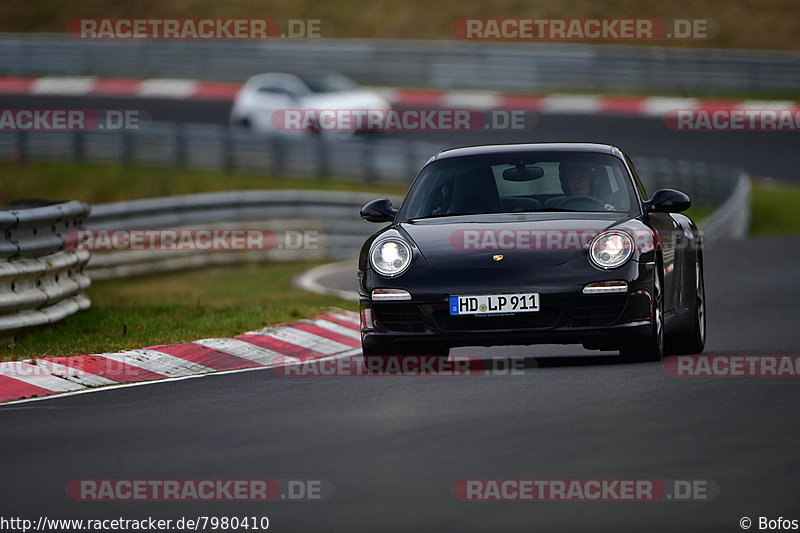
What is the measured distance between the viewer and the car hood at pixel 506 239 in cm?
955

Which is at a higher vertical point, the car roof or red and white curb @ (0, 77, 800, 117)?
red and white curb @ (0, 77, 800, 117)

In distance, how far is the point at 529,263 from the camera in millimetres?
9500

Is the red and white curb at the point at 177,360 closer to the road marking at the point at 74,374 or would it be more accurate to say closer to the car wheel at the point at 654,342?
the road marking at the point at 74,374

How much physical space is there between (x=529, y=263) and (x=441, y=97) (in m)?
30.5

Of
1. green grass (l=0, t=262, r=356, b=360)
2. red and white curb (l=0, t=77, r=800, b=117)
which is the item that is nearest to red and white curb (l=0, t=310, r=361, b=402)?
green grass (l=0, t=262, r=356, b=360)

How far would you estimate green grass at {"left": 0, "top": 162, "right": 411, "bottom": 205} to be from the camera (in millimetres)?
30703

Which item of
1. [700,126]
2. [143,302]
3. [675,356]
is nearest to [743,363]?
[675,356]

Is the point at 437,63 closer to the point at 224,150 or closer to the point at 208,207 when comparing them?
the point at 224,150

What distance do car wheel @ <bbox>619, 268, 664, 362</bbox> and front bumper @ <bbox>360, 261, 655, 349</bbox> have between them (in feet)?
0.39

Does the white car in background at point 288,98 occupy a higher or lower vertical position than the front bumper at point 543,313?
higher

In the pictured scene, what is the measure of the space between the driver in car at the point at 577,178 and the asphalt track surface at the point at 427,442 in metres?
1.07

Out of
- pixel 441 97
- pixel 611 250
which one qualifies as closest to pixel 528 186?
pixel 611 250

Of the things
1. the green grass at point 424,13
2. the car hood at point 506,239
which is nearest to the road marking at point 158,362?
the car hood at point 506,239

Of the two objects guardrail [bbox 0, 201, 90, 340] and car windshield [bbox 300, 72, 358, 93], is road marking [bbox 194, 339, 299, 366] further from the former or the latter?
car windshield [bbox 300, 72, 358, 93]
